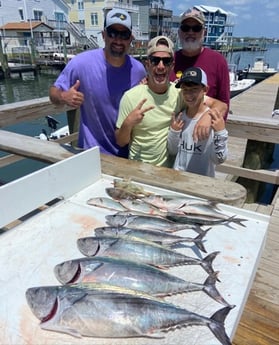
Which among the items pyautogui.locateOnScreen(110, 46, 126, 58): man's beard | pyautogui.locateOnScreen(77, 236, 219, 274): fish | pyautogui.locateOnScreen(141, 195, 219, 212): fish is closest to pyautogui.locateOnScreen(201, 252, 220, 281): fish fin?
pyautogui.locateOnScreen(77, 236, 219, 274): fish

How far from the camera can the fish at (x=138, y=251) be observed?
1.23 metres

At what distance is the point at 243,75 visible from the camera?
23109mm

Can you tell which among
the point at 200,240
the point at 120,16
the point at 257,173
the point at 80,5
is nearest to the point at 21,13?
the point at 80,5

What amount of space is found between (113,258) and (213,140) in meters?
1.29

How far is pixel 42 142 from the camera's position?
244 centimetres

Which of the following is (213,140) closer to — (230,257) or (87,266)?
(230,257)

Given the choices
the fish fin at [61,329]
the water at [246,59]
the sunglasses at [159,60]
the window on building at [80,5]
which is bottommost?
the water at [246,59]

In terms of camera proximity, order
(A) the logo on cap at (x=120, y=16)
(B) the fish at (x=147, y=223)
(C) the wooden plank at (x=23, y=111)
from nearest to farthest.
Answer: (B) the fish at (x=147, y=223) < (A) the logo on cap at (x=120, y=16) < (C) the wooden plank at (x=23, y=111)

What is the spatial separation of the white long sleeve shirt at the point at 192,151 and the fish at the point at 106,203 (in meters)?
0.82

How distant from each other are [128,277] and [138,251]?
0.54 ft

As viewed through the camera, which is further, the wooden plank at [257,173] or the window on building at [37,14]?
the window on building at [37,14]

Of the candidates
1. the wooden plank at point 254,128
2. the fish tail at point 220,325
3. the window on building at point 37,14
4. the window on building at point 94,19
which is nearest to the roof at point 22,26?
the window on building at point 37,14

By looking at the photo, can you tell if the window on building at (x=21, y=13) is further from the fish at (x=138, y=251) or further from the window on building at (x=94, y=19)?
the fish at (x=138, y=251)

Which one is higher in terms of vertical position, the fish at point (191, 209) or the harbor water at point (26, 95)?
the fish at point (191, 209)
